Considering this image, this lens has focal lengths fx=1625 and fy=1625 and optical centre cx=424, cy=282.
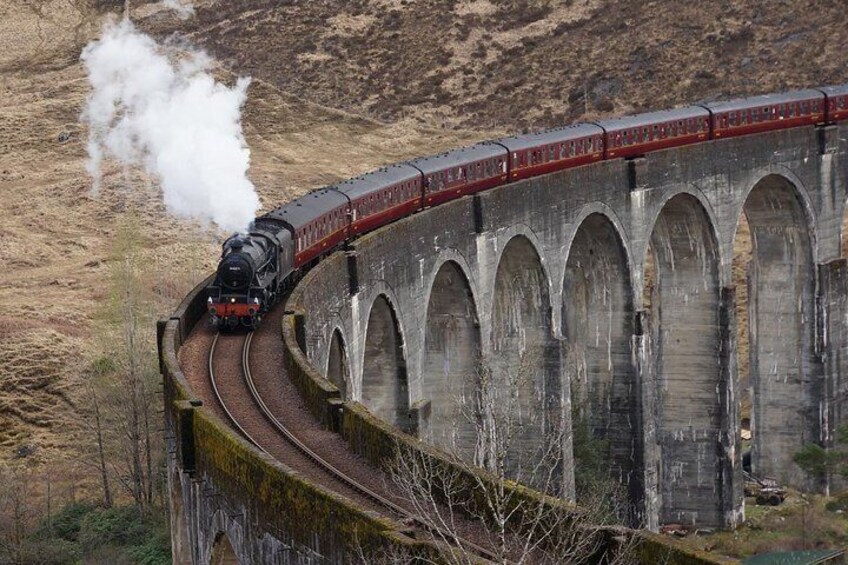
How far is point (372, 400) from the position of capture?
3953 cm

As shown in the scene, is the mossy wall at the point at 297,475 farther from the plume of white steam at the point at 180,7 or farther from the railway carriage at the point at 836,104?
the plume of white steam at the point at 180,7

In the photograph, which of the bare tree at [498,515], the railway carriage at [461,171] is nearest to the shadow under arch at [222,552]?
the bare tree at [498,515]

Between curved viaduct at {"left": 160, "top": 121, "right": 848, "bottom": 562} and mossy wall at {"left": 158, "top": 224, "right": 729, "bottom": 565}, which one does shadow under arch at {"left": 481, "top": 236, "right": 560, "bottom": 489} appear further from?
mossy wall at {"left": 158, "top": 224, "right": 729, "bottom": 565}

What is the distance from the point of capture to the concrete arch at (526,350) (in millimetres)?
45219

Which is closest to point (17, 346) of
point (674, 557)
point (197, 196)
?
point (197, 196)

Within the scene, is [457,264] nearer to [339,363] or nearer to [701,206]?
[339,363]

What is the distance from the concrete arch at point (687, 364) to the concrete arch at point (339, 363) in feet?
59.2

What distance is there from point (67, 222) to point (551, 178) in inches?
1198

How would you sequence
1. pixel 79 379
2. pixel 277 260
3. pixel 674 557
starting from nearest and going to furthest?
1. pixel 674 557
2. pixel 277 260
3. pixel 79 379

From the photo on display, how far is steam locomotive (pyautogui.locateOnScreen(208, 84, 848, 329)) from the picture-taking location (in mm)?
32531

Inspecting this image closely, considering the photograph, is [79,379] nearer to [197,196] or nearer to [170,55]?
[197,196]

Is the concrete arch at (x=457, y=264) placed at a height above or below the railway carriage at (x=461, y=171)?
below

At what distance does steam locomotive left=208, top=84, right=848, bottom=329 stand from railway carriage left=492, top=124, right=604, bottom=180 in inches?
1.2

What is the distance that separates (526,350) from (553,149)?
623 cm
